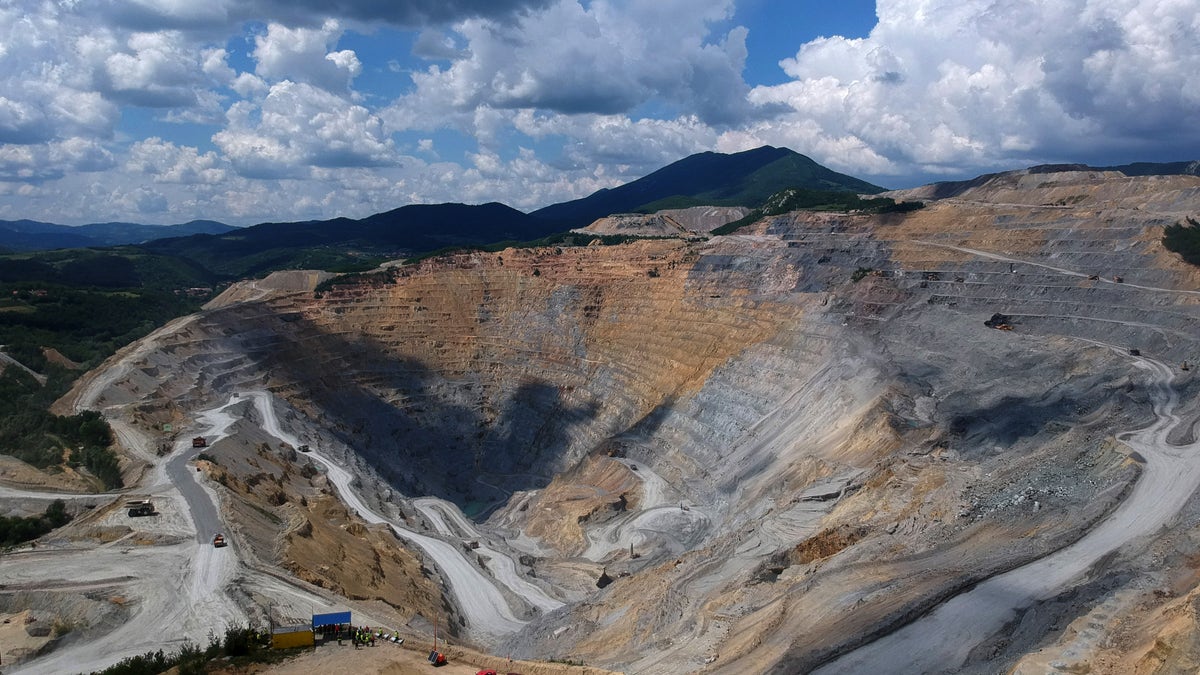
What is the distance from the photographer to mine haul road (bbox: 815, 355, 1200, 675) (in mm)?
22656

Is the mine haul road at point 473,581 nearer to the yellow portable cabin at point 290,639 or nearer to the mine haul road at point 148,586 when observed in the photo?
the mine haul road at point 148,586

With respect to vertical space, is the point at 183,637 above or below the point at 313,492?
above

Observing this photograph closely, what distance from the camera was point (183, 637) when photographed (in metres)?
26.8

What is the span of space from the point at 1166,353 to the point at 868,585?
133 ft

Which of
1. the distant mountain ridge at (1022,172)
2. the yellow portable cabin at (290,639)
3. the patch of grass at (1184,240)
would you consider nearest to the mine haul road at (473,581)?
the yellow portable cabin at (290,639)

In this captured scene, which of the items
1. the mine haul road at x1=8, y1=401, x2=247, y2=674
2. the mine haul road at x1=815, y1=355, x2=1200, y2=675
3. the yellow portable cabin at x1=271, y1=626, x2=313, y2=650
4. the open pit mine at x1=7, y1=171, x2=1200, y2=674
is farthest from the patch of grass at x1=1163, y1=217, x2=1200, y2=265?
the mine haul road at x1=8, y1=401, x2=247, y2=674

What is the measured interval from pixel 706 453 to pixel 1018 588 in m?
42.3

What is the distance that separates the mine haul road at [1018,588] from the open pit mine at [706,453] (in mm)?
131

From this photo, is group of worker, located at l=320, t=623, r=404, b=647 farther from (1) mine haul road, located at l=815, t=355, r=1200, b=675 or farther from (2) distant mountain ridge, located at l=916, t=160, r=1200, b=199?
(2) distant mountain ridge, located at l=916, t=160, r=1200, b=199

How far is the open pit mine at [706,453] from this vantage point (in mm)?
26719

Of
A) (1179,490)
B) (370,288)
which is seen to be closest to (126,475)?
(1179,490)

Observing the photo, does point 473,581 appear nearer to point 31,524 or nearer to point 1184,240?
point 31,524

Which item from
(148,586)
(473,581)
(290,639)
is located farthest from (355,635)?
(473,581)

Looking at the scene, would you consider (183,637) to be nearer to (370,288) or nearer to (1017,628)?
(1017,628)
